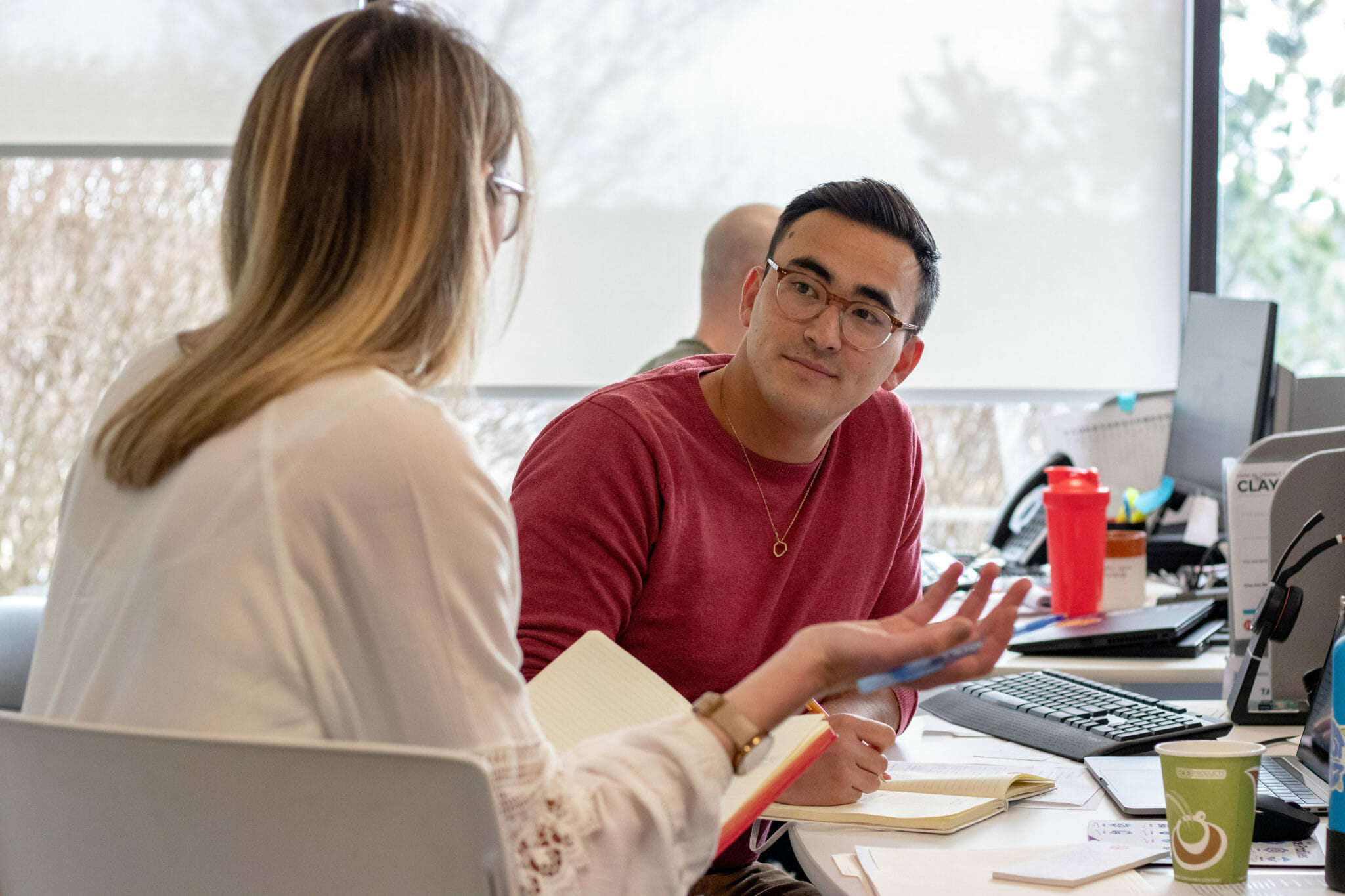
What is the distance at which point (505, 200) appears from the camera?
39.1 inches

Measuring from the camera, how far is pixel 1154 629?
6.47ft

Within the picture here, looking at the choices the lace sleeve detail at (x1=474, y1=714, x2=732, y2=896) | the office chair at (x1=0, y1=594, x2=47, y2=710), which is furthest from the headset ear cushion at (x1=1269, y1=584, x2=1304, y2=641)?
the office chair at (x1=0, y1=594, x2=47, y2=710)

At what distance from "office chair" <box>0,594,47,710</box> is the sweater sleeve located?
89 centimetres

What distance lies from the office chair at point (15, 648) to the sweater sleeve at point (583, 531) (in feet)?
2.92

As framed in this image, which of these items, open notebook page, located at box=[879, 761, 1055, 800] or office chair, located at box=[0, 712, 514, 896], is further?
open notebook page, located at box=[879, 761, 1055, 800]

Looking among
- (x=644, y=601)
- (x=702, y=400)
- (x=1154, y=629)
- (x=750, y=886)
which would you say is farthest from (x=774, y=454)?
(x=1154, y=629)

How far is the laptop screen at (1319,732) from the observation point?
1.34 meters

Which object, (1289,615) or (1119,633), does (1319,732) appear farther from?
(1119,633)

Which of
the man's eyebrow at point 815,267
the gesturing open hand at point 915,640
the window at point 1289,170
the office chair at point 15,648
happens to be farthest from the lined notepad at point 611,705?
the window at point 1289,170

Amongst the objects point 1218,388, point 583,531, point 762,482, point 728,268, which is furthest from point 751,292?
point 1218,388

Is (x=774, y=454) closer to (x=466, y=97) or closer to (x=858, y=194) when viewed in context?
(x=858, y=194)

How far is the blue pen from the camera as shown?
0.93 meters

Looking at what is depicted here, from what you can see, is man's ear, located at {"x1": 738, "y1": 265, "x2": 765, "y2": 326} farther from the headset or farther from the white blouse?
the white blouse

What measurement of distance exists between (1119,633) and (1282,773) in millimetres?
625
